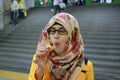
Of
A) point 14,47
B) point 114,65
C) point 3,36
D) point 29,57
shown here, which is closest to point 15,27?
point 3,36

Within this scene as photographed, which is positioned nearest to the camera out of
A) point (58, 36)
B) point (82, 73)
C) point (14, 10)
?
point (58, 36)

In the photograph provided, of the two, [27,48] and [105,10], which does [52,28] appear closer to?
[27,48]

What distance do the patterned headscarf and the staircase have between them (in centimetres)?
531

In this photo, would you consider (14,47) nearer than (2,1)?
Yes

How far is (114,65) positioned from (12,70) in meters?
3.19

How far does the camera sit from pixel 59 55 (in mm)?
1770

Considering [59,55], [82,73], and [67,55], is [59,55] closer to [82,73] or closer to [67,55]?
[67,55]

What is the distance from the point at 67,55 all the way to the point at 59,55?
0.18 feet

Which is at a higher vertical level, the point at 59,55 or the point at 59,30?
the point at 59,30

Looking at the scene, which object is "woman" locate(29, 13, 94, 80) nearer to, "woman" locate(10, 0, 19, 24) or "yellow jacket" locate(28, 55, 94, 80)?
"yellow jacket" locate(28, 55, 94, 80)

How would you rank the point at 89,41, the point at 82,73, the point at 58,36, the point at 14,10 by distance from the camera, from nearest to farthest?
1. the point at 58,36
2. the point at 82,73
3. the point at 89,41
4. the point at 14,10

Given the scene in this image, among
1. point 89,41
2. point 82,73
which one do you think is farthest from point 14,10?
point 82,73

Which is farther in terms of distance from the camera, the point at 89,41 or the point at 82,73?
the point at 89,41

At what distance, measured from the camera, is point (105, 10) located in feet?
39.4
